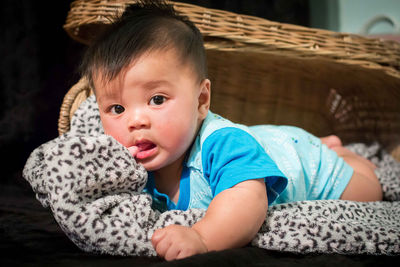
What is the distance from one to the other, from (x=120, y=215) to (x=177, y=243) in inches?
5.7

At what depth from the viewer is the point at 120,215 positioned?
2.44ft

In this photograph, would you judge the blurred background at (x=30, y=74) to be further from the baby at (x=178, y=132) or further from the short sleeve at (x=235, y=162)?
the short sleeve at (x=235, y=162)

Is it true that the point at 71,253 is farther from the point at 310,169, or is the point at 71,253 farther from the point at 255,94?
the point at 255,94

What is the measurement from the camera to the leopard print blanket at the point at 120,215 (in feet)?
2.34

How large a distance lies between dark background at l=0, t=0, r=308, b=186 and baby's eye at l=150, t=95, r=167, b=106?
84 cm

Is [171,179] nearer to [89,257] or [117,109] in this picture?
[117,109]

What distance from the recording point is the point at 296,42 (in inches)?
47.5

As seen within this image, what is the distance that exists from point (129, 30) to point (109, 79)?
0.40ft

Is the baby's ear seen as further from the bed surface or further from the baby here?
the bed surface

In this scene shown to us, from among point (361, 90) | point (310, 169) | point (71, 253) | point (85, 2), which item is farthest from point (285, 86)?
point (71, 253)

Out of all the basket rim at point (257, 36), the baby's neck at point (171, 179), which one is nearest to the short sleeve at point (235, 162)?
the baby's neck at point (171, 179)

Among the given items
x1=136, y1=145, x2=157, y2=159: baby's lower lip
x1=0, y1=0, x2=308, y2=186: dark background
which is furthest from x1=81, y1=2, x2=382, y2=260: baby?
x1=0, y1=0, x2=308, y2=186: dark background

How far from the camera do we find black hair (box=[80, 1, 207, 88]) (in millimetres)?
850

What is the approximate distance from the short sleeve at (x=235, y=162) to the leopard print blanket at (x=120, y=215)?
7cm
